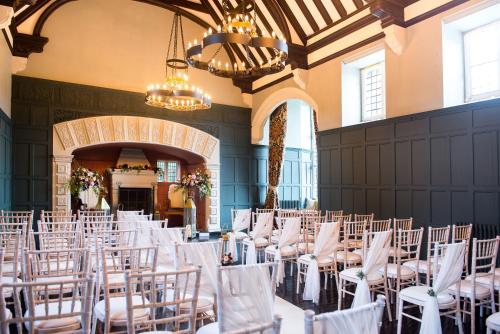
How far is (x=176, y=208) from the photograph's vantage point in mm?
12906

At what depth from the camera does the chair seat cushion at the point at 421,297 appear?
3.67 meters


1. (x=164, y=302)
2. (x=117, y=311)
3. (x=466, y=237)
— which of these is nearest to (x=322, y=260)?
(x=466, y=237)

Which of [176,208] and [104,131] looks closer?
[104,131]

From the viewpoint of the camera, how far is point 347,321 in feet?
5.54

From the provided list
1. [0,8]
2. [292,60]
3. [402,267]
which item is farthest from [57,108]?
[402,267]

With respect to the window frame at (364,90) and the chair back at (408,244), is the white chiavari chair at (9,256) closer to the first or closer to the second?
the chair back at (408,244)

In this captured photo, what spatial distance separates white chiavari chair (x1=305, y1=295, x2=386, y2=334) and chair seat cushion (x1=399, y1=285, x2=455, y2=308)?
2.15 metres

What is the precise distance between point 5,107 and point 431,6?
8943 millimetres

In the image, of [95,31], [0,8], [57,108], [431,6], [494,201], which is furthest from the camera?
[95,31]

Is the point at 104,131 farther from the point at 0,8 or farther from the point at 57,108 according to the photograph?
the point at 0,8

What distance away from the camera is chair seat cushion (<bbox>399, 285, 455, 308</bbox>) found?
3667 mm

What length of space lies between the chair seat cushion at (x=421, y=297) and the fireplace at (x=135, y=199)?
1003cm

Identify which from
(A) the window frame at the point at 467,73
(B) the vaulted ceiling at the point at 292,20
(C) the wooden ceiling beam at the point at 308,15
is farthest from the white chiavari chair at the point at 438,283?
(C) the wooden ceiling beam at the point at 308,15

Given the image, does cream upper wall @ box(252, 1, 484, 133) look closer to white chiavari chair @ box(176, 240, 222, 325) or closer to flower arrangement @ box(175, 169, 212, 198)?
flower arrangement @ box(175, 169, 212, 198)
